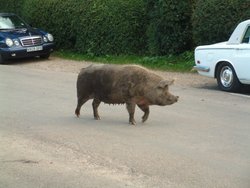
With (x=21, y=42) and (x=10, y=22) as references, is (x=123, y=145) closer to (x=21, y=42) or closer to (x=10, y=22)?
(x=21, y=42)

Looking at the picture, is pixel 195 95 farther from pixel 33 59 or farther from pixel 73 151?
pixel 33 59

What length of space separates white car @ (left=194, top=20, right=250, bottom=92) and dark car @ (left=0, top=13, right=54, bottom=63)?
8126 mm

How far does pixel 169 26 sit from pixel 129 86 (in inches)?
394

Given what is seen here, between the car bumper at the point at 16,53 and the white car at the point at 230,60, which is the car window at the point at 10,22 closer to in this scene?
the car bumper at the point at 16,53

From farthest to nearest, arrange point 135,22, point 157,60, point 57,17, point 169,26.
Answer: point 57,17 → point 135,22 → point 157,60 → point 169,26

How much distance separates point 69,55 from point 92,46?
4.00 feet

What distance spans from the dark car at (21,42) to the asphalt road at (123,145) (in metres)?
8.21

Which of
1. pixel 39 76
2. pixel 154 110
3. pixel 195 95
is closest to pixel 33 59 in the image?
pixel 39 76

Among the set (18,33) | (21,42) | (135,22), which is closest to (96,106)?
(135,22)

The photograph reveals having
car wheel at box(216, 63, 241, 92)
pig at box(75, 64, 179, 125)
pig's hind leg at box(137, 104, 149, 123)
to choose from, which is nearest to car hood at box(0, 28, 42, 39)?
car wheel at box(216, 63, 241, 92)

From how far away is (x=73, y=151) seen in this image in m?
7.79

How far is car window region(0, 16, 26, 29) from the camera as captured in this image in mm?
21594

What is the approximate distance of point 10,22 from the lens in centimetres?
2192

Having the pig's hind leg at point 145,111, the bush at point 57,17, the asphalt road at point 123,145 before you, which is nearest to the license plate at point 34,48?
the bush at point 57,17
